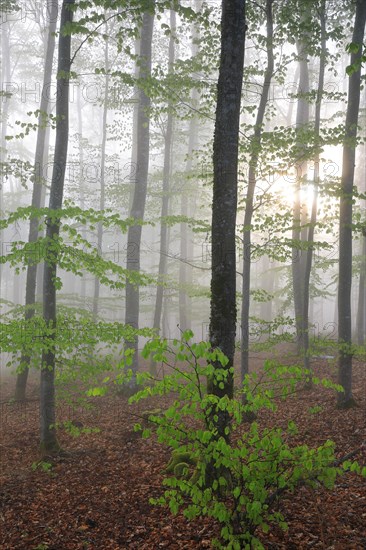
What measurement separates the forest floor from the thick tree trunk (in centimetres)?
145

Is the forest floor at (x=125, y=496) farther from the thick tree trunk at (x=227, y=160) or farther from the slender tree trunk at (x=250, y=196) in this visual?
the slender tree trunk at (x=250, y=196)

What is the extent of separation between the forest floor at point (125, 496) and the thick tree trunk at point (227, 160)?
145 centimetres

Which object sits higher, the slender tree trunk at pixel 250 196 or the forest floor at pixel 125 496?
the slender tree trunk at pixel 250 196

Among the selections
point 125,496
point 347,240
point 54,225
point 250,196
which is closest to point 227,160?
point 54,225

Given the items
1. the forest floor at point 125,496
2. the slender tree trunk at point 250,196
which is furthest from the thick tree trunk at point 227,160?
the slender tree trunk at point 250,196

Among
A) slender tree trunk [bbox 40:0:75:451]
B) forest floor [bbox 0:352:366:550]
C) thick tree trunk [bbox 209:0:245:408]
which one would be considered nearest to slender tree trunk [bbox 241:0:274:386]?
forest floor [bbox 0:352:366:550]

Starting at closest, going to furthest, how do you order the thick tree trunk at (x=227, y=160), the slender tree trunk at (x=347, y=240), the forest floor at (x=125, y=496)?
the forest floor at (x=125, y=496), the thick tree trunk at (x=227, y=160), the slender tree trunk at (x=347, y=240)

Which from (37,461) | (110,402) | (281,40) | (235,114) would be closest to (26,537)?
(37,461)

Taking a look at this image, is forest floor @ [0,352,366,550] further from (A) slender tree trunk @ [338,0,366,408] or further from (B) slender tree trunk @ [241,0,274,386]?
(B) slender tree trunk @ [241,0,274,386]

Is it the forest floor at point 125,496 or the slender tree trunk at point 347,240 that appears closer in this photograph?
the forest floor at point 125,496

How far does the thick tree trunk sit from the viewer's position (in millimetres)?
5789

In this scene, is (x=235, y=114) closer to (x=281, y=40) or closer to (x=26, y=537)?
(x=281, y=40)

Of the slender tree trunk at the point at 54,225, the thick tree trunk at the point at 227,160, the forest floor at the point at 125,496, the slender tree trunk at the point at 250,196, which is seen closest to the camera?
the forest floor at the point at 125,496

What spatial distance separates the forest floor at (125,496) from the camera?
515 centimetres
